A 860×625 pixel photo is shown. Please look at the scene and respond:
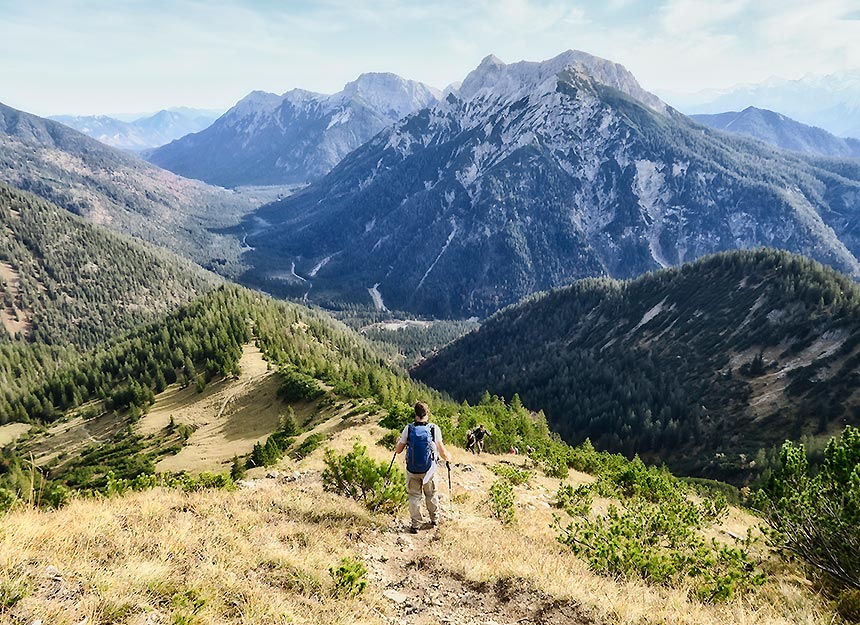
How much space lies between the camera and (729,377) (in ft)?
494

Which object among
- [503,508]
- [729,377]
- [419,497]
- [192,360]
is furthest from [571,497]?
[729,377]

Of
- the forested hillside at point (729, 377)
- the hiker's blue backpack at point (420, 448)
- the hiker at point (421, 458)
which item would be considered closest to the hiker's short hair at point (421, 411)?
the hiker at point (421, 458)

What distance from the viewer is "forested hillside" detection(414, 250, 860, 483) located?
121 metres

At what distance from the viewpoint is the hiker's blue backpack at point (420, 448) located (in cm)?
1886

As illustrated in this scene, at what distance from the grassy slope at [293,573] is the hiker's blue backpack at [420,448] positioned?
285cm

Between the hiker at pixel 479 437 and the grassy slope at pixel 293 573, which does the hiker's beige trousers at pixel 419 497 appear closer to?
the grassy slope at pixel 293 573

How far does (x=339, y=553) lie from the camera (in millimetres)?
16047

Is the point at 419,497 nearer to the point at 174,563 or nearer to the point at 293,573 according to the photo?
the point at 293,573

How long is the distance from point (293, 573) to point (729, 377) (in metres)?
172

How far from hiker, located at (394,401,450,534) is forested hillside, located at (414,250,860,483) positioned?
4587 inches

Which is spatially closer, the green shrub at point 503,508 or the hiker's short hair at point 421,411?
the hiker's short hair at point 421,411

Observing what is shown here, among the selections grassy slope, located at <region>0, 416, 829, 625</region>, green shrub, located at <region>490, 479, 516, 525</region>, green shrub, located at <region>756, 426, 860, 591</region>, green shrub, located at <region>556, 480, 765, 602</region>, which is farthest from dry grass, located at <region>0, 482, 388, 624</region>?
green shrub, located at <region>756, 426, 860, 591</region>

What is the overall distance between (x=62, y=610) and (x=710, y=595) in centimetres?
1732

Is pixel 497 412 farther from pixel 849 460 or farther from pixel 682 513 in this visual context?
pixel 849 460
